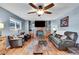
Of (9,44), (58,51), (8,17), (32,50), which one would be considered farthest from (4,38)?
(58,51)

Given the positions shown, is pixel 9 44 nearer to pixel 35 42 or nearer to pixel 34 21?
pixel 35 42

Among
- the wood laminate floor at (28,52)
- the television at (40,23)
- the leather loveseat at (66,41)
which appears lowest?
the wood laminate floor at (28,52)

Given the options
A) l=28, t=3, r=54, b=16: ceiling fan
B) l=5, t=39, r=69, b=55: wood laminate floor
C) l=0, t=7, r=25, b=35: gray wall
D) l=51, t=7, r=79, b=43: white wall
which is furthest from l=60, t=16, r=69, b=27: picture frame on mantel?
l=0, t=7, r=25, b=35: gray wall

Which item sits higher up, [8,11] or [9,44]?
[8,11]

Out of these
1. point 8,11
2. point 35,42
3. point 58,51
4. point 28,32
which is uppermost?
point 8,11

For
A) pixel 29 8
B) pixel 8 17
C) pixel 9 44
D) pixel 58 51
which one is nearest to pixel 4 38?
pixel 9 44

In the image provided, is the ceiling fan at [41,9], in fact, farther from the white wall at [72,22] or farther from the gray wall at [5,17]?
the gray wall at [5,17]

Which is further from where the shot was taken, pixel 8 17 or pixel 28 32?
pixel 28 32

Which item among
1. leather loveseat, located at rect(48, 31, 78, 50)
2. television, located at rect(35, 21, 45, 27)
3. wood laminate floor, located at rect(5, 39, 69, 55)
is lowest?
wood laminate floor, located at rect(5, 39, 69, 55)

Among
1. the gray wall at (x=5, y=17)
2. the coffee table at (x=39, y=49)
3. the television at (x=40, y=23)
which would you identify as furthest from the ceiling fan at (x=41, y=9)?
the coffee table at (x=39, y=49)

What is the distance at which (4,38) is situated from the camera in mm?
2088

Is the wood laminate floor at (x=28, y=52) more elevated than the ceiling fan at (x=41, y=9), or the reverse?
the ceiling fan at (x=41, y=9)

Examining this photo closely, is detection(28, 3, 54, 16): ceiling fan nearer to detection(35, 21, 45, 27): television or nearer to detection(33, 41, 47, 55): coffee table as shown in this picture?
detection(35, 21, 45, 27): television

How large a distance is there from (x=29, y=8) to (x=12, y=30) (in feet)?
1.59
